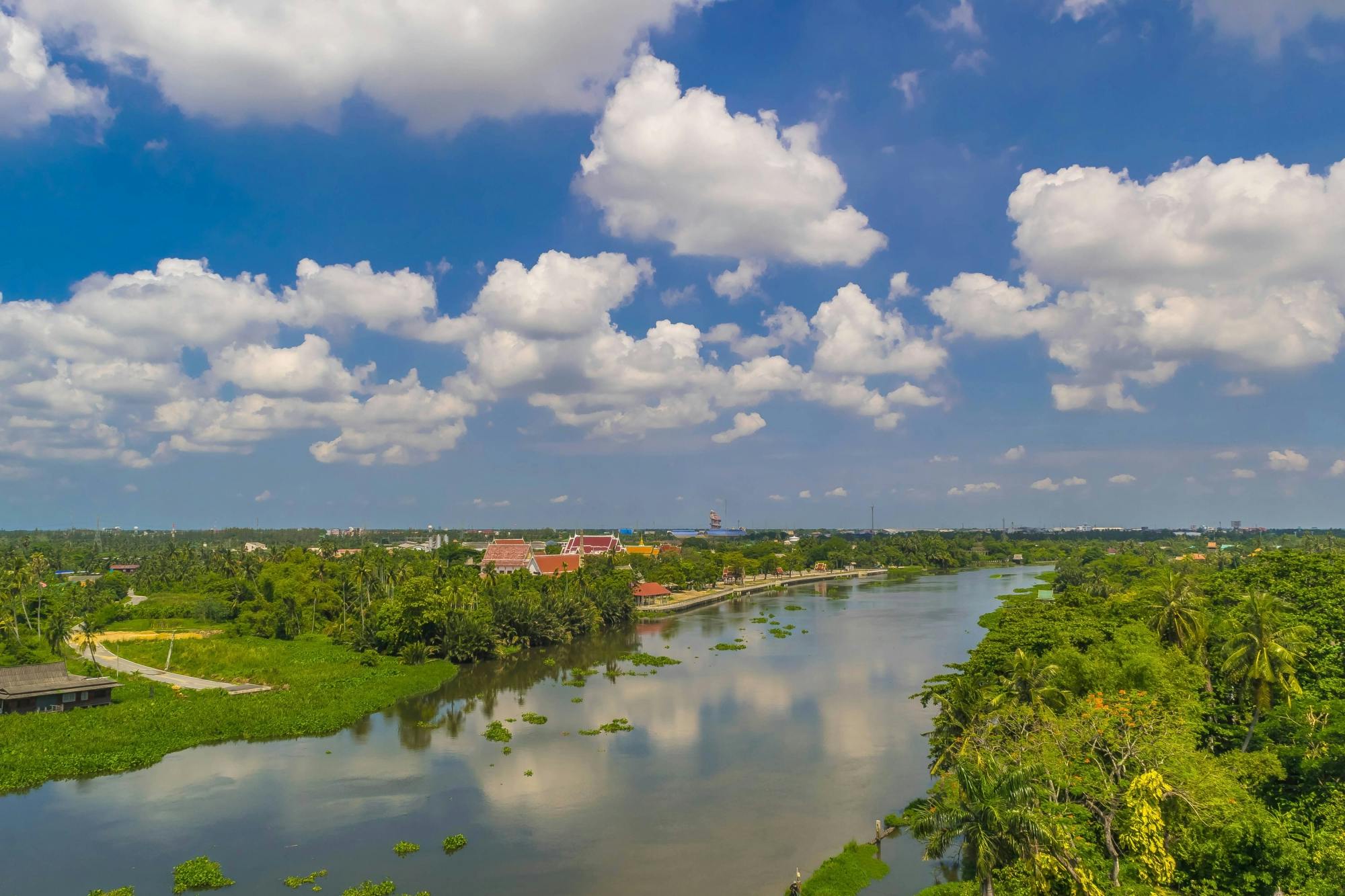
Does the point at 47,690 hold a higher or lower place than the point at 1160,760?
lower

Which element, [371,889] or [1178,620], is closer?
[371,889]

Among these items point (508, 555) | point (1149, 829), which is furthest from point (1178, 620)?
point (508, 555)

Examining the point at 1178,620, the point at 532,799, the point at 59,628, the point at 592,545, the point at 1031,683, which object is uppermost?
the point at 1178,620

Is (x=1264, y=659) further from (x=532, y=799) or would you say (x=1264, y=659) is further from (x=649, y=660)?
(x=649, y=660)

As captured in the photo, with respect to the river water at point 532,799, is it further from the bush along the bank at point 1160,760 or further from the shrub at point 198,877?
the bush along the bank at point 1160,760

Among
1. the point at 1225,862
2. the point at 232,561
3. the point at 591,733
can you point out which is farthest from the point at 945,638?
the point at 232,561

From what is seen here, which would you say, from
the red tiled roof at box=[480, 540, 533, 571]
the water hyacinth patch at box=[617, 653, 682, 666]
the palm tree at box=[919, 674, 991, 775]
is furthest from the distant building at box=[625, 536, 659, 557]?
the palm tree at box=[919, 674, 991, 775]

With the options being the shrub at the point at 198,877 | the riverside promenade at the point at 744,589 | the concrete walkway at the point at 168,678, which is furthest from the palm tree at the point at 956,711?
the riverside promenade at the point at 744,589

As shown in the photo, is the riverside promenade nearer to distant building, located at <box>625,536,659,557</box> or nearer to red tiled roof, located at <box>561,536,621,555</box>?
distant building, located at <box>625,536,659,557</box>
